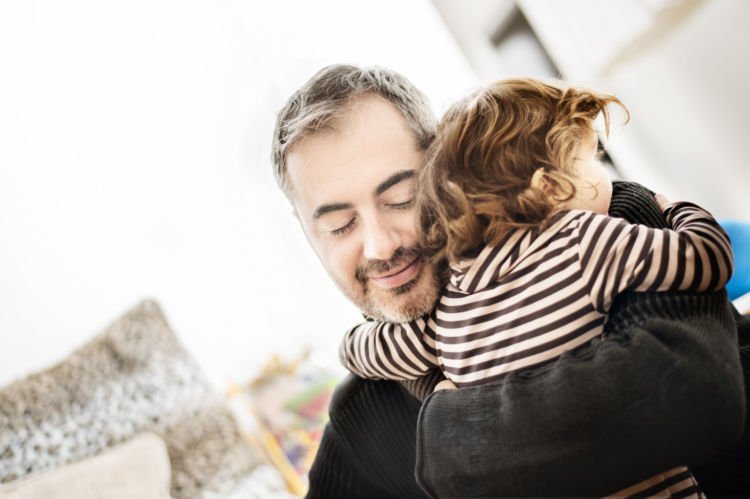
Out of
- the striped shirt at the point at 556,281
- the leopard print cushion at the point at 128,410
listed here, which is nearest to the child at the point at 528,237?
the striped shirt at the point at 556,281

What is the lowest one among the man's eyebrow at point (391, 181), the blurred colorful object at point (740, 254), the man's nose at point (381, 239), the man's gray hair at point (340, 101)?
the blurred colorful object at point (740, 254)

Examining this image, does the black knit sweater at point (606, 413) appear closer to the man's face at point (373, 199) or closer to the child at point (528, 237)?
the child at point (528, 237)

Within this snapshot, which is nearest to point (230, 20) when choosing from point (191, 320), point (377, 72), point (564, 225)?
point (191, 320)

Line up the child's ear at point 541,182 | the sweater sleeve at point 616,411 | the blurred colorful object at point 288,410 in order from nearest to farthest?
the sweater sleeve at point 616,411, the child's ear at point 541,182, the blurred colorful object at point 288,410

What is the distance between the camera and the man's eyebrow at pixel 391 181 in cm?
78

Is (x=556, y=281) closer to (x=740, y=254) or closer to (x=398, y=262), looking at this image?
(x=398, y=262)

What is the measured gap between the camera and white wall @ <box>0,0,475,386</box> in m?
2.01

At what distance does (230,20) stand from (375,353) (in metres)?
2.12

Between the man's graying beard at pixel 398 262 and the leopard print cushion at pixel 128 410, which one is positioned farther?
the leopard print cushion at pixel 128 410

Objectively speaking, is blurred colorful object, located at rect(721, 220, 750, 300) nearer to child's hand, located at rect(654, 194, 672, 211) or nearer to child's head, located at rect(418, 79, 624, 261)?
child's hand, located at rect(654, 194, 672, 211)

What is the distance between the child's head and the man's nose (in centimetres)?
8

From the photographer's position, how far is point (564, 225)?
0.67m

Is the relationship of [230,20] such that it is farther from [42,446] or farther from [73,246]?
[42,446]

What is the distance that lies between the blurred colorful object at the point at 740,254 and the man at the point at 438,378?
1.20 feet
